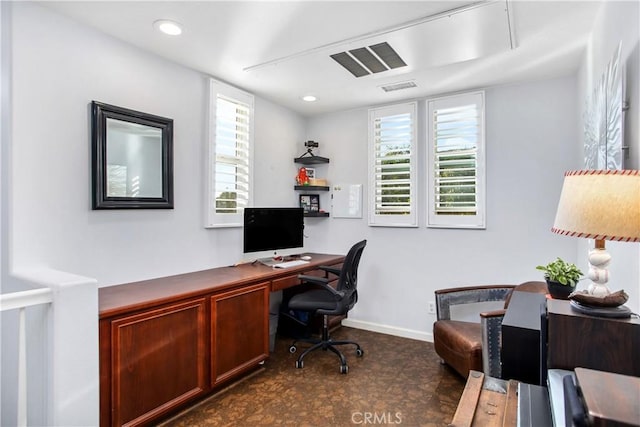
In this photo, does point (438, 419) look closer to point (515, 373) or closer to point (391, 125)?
point (515, 373)

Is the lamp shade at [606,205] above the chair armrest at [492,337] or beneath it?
above

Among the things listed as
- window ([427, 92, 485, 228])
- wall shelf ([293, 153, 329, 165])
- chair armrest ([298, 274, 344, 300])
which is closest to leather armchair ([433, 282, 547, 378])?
window ([427, 92, 485, 228])

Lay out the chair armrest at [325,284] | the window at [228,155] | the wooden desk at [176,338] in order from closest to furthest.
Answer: the wooden desk at [176,338] < the chair armrest at [325,284] < the window at [228,155]

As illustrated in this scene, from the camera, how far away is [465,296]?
10.2 ft

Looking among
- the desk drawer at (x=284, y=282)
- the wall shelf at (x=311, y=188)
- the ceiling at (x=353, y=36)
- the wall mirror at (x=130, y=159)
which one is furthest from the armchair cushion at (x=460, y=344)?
Result: the wall mirror at (x=130, y=159)

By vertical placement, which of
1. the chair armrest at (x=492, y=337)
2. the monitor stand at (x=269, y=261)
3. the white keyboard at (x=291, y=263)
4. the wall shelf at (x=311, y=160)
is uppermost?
the wall shelf at (x=311, y=160)

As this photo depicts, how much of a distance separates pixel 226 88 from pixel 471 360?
3.01 m

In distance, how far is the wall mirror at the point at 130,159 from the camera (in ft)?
7.52

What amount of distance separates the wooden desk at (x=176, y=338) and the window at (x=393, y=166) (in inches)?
57.6

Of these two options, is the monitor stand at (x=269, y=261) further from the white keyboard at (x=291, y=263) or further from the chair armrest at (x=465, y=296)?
the chair armrest at (x=465, y=296)

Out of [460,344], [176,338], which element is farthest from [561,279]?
[176,338]

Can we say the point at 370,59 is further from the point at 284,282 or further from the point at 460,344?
the point at 460,344

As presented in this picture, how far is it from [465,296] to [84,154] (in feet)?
10.3

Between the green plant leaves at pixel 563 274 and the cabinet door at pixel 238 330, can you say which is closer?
the green plant leaves at pixel 563 274
